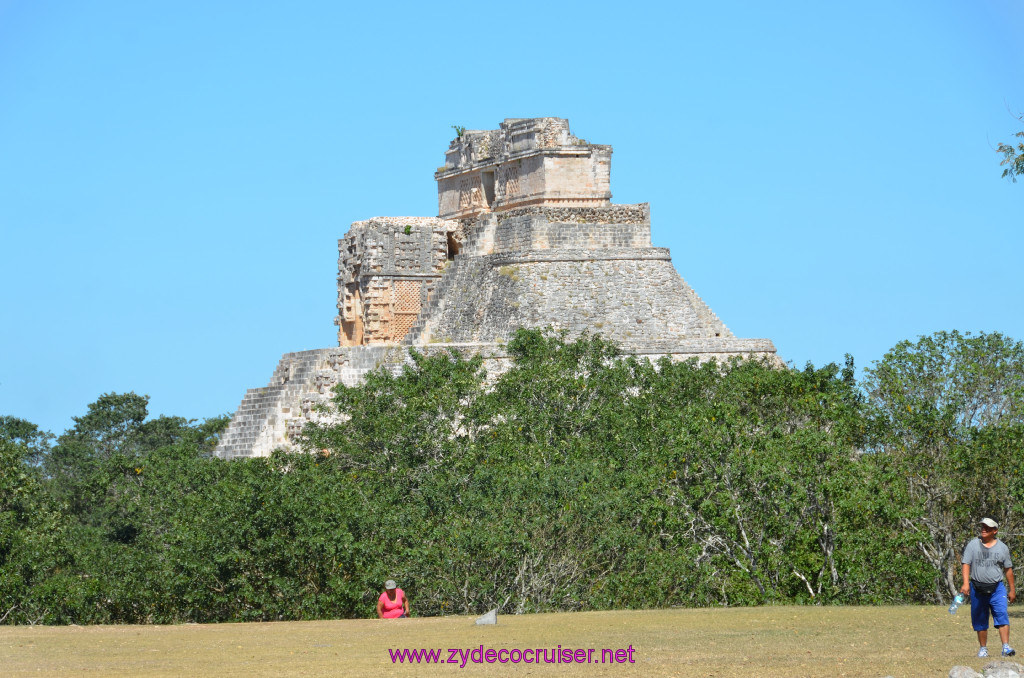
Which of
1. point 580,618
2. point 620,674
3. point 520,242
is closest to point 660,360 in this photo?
point 520,242

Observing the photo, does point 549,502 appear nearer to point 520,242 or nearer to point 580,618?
point 580,618

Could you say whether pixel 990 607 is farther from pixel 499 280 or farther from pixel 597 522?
pixel 499 280

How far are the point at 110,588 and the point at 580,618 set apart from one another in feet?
27.5

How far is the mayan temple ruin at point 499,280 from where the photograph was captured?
1294 inches

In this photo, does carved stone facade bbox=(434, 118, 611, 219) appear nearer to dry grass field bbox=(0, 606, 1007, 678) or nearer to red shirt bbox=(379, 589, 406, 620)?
red shirt bbox=(379, 589, 406, 620)

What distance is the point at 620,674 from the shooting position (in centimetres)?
1373

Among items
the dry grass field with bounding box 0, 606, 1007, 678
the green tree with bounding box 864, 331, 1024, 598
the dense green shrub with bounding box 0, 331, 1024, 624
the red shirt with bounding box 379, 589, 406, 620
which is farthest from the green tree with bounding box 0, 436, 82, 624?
the green tree with bounding box 864, 331, 1024, 598

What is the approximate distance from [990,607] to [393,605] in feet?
26.2

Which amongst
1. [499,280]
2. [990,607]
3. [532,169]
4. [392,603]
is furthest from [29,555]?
[532,169]

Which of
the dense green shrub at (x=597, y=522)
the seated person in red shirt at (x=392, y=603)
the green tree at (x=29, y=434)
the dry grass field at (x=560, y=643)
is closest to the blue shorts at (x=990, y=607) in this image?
the dry grass field at (x=560, y=643)

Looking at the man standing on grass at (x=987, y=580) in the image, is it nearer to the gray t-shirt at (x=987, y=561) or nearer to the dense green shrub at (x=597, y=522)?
the gray t-shirt at (x=987, y=561)

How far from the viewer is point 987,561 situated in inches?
543

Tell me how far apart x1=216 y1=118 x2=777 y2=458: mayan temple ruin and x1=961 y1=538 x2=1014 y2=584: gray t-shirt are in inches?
753

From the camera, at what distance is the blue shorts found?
13734 mm
